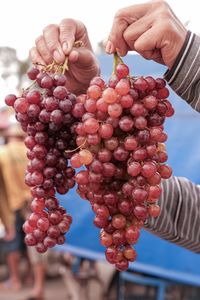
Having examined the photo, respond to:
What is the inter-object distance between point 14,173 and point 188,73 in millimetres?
4239

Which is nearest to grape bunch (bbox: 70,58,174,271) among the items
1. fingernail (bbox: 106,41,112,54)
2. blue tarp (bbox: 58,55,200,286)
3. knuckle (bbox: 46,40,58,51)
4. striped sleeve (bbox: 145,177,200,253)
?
fingernail (bbox: 106,41,112,54)

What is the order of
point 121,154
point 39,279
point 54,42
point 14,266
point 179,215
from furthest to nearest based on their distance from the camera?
point 14,266 → point 39,279 → point 179,215 → point 54,42 → point 121,154

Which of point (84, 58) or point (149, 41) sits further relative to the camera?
point (84, 58)

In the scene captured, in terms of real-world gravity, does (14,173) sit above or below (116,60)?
below

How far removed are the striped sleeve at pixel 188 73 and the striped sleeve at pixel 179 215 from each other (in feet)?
1.39

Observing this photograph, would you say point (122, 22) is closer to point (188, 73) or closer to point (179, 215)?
point (188, 73)

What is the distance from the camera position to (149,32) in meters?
0.99

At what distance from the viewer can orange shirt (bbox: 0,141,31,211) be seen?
5.08 metres

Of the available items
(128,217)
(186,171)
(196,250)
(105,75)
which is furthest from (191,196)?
(105,75)

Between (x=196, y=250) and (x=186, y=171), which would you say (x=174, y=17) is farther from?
(x=186, y=171)

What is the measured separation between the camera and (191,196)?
149 cm

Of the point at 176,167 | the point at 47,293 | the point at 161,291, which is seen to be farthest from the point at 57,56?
the point at 47,293

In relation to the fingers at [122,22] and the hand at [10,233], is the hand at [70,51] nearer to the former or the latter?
the fingers at [122,22]

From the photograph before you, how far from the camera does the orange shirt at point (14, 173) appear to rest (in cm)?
508
